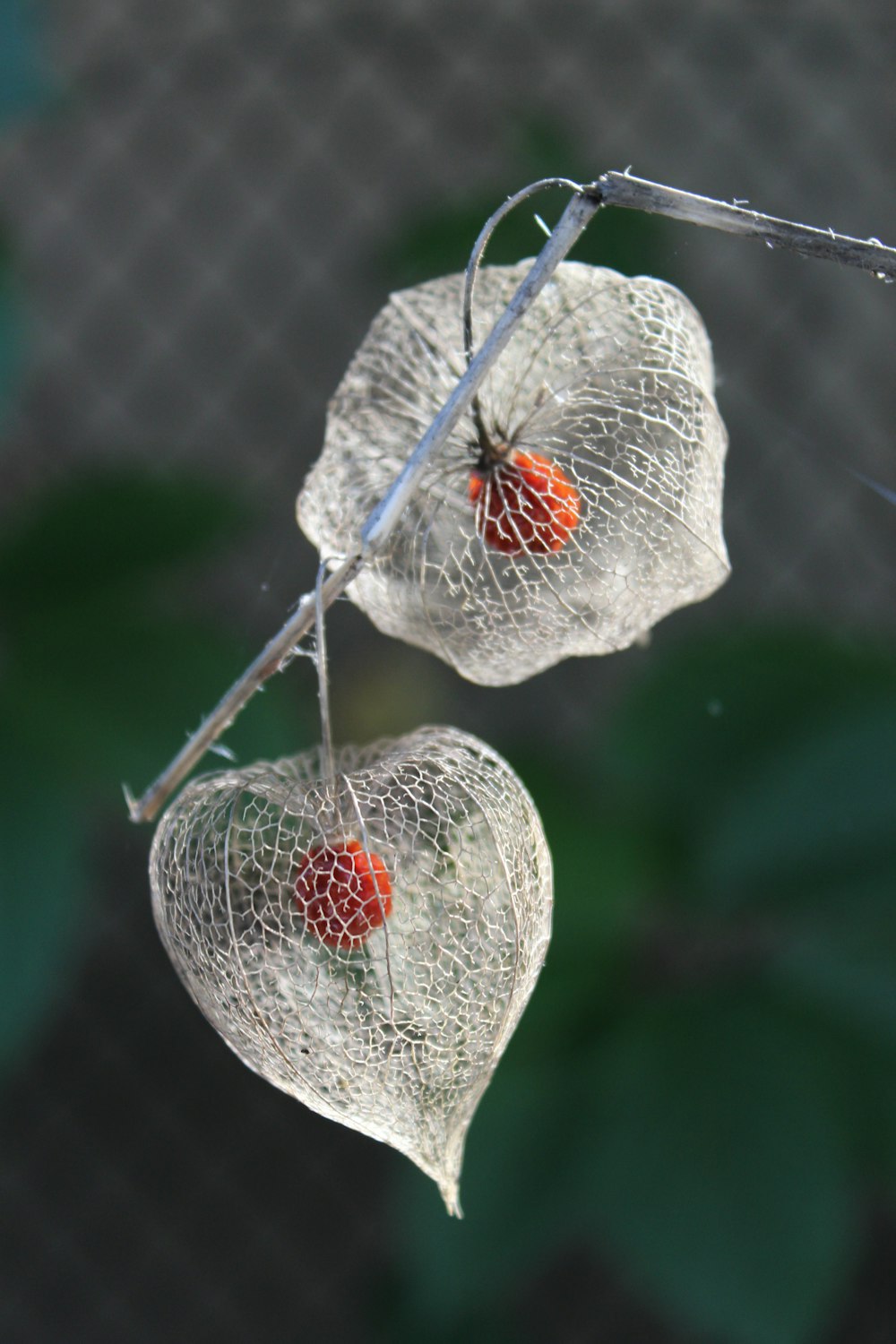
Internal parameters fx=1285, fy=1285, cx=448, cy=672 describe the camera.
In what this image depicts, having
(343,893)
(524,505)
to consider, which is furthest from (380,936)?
(524,505)

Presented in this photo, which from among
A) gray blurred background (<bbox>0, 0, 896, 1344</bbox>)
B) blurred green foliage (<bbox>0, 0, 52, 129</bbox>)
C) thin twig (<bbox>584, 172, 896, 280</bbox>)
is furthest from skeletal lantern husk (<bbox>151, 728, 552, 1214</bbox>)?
gray blurred background (<bbox>0, 0, 896, 1344</bbox>)

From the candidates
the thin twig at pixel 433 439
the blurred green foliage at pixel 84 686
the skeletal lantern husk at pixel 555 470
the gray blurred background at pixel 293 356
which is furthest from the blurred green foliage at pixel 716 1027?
the thin twig at pixel 433 439

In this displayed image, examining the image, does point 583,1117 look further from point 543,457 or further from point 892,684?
point 543,457

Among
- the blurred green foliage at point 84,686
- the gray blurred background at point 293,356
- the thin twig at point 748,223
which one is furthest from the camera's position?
the gray blurred background at point 293,356

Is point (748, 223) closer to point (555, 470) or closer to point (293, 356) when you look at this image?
Result: point (555, 470)

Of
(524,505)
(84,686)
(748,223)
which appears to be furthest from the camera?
(84,686)

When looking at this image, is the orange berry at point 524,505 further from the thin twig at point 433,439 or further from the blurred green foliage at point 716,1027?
the blurred green foliage at point 716,1027
